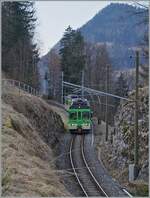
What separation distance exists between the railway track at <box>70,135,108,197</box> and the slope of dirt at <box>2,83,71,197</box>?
4.32 feet

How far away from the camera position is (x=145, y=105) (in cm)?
2862

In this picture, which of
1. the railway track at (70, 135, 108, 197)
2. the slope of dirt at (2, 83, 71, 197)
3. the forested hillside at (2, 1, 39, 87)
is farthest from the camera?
the forested hillside at (2, 1, 39, 87)

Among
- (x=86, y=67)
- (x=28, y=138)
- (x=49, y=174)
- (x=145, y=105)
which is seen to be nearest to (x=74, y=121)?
(x=145, y=105)

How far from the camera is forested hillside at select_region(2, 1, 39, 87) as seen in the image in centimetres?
5072

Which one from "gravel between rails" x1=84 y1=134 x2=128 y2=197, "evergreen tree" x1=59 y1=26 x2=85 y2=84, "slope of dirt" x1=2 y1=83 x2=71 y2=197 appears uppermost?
"evergreen tree" x1=59 y1=26 x2=85 y2=84

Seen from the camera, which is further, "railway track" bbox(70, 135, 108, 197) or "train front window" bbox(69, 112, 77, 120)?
"train front window" bbox(69, 112, 77, 120)

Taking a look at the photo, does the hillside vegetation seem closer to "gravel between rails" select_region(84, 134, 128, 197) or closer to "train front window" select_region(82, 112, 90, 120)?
"gravel between rails" select_region(84, 134, 128, 197)

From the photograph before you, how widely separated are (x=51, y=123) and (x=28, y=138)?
1647cm

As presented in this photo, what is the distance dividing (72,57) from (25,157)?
4958 centimetres

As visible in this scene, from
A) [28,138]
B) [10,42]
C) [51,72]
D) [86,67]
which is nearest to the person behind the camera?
[28,138]

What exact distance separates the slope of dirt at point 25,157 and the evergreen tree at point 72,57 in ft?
99.4

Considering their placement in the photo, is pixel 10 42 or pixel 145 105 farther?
pixel 10 42

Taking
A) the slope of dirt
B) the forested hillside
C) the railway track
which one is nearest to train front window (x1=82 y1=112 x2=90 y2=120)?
the railway track

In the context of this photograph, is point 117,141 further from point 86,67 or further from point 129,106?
point 86,67
